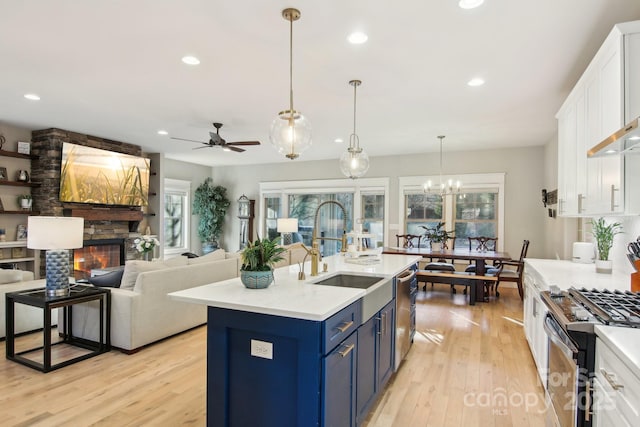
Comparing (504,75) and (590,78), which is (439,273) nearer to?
(504,75)

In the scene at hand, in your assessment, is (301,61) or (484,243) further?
(484,243)

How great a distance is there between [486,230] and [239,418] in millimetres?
6532

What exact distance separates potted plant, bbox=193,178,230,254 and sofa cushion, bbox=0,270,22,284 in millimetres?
4954

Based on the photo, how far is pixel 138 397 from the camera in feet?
8.81

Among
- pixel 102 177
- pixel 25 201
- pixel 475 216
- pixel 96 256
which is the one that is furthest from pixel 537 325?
pixel 25 201

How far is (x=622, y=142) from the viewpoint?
1840 mm

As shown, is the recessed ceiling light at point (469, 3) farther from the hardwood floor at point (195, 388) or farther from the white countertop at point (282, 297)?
the hardwood floor at point (195, 388)

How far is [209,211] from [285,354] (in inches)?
301

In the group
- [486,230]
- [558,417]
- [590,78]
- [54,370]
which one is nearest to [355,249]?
[558,417]

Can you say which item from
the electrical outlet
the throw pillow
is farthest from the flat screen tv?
the electrical outlet

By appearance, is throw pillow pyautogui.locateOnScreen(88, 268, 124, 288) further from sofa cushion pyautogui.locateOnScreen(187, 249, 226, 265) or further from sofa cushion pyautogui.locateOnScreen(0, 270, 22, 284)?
sofa cushion pyautogui.locateOnScreen(0, 270, 22, 284)

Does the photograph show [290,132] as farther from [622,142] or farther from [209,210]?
[209,210]

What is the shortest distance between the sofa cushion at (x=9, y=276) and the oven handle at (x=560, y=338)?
5087 mm

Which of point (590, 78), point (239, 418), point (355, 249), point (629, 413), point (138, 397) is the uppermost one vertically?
point (590, 78)
